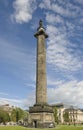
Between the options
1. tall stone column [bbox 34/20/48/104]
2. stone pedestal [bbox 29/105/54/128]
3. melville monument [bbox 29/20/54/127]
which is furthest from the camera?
tall stone column [bbox 34/20/48/104]

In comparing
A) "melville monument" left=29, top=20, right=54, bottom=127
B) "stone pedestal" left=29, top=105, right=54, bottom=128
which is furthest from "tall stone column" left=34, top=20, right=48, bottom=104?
"stone pedestal" left=29, top=105, right=54, bottom=128

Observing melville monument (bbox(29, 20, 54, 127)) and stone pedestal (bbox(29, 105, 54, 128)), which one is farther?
melville monument (bbox(29, 20, 54, 127))

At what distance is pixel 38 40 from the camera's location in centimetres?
5112

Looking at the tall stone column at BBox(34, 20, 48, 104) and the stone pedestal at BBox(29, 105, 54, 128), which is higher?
the tall stone column at BBox(34, 20, 48, 104)

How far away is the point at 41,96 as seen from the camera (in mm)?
46750

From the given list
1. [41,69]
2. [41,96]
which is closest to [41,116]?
[41,96]

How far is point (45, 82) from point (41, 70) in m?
2.54

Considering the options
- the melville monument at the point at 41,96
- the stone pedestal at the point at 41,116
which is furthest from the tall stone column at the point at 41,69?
the stone pedestal at the point at 41,116

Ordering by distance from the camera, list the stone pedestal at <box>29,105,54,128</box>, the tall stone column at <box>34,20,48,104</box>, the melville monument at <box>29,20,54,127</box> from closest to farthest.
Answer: the stone pedestal at <box>29,105,54,128</box>
the melville monument at <box>29,20,54,127</box>
the tall stone column at <box>34,20,48,104</box>

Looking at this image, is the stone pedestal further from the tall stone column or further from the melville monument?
the tall stone column

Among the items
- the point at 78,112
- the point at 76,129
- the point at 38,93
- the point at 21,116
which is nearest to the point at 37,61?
the point at 38,93

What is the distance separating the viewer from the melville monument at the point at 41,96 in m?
45.2

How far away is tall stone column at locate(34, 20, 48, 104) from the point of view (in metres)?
46.9

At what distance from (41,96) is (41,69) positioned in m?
5.48
